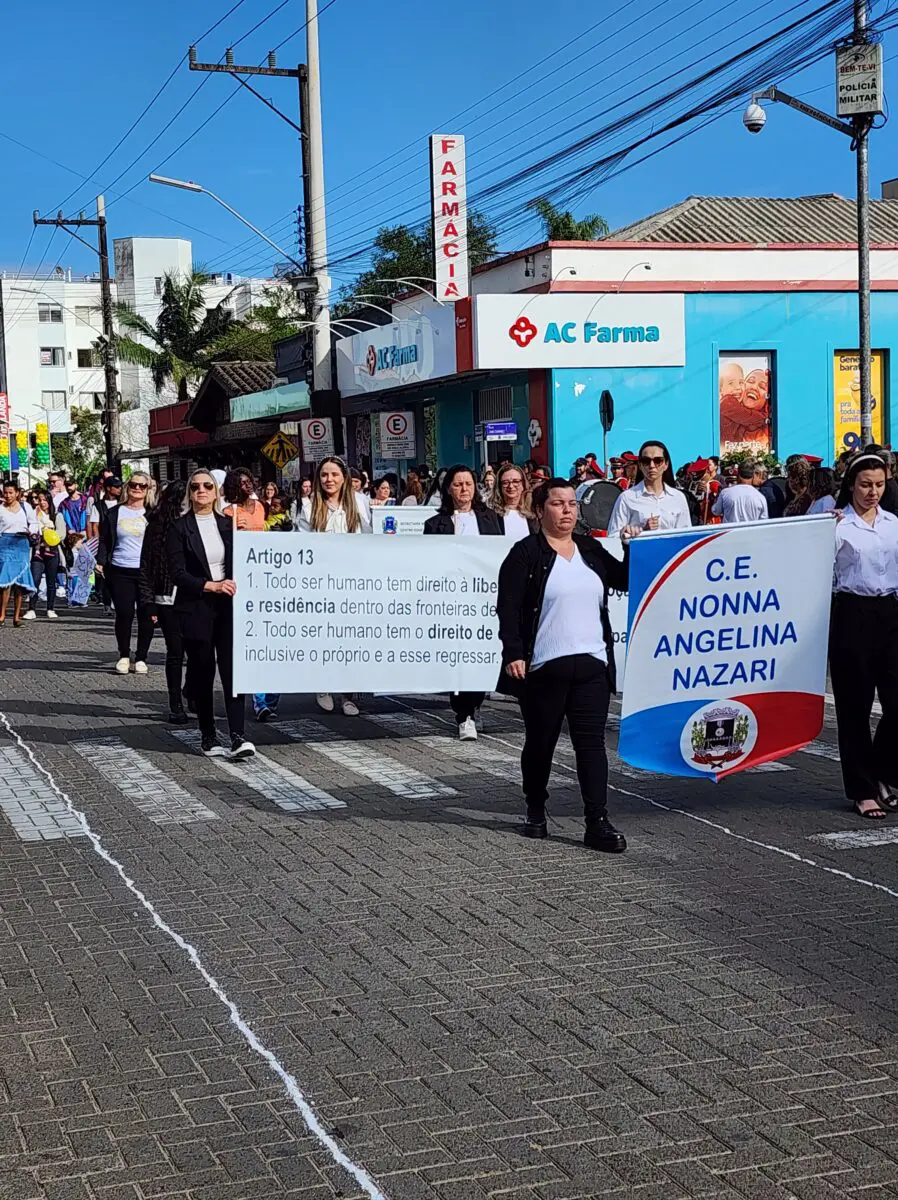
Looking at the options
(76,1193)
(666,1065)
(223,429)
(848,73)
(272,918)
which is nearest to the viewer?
(76,1193)

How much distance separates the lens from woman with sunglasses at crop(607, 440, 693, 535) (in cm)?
1005

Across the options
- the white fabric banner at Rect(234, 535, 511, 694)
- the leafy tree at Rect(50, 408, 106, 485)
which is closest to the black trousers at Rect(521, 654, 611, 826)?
the white fabric banner at Rect(234, 535, 511, 694)

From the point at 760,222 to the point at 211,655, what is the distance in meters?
30.7

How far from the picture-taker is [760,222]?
126 ft

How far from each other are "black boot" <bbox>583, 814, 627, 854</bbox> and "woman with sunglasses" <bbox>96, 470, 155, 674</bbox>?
862 centimetres

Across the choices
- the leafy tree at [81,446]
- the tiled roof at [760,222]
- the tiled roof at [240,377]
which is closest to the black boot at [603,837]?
the tiled roof at [760,222]

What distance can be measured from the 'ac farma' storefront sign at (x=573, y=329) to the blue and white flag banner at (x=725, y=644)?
792 inches

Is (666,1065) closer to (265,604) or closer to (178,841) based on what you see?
(178,841)


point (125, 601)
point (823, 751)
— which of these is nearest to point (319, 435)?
point (125, 601)

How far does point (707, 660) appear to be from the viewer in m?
8.02

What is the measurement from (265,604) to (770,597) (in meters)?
3.95

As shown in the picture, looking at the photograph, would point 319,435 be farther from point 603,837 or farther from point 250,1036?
point 250,1036

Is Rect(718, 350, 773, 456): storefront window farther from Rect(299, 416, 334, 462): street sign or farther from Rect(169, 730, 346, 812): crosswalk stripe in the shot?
Rect(169, 730, 346, 812): crosswalk stripe

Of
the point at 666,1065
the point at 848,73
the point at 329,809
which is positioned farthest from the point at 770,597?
the point at 848,73
